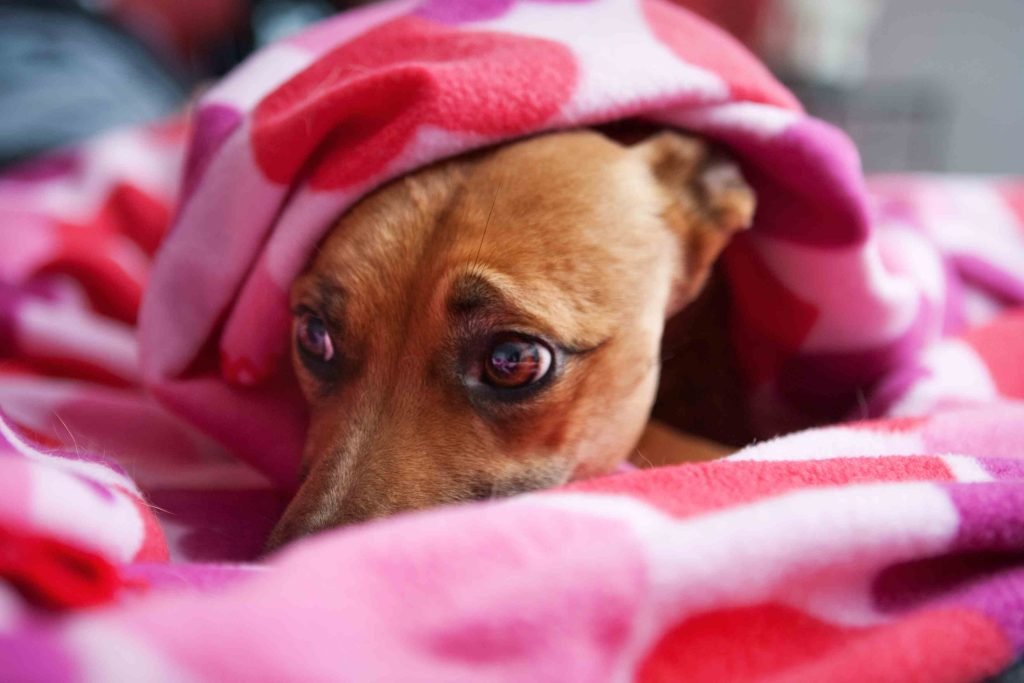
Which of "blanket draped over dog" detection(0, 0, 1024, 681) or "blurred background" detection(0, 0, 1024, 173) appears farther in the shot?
"blurred background" detection(0, 0, 1024, 173)

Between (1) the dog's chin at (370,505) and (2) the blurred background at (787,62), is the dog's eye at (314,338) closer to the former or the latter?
(1) the dog's chin at (370,505)

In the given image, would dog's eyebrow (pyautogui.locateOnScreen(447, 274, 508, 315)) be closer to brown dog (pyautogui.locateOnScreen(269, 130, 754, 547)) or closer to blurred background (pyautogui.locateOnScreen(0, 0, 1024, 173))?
brown dog (pyautogui.locateOnScreen(269, 130, 754, 547))

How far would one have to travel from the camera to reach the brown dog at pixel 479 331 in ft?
3.16

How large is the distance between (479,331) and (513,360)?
0.05 m

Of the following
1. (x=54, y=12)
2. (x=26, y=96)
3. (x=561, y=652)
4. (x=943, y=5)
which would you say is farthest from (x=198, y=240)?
(x=943, y=5)

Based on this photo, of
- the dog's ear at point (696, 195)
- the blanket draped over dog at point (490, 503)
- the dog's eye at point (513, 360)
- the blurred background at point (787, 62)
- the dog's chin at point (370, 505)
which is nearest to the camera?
the blanket draped over dog at point (490, 503)

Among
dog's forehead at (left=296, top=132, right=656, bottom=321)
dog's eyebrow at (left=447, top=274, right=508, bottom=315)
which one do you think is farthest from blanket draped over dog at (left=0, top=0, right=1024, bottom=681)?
dog's eyebrow at (left=447, top=274, right=508, bottom=315)

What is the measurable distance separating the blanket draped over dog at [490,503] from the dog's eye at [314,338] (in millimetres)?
77

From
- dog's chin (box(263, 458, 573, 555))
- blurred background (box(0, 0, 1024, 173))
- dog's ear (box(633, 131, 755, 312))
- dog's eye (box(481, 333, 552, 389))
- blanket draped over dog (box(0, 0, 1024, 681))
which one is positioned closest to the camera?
blanket draped over dog (box(0, 0, 1024, 681))

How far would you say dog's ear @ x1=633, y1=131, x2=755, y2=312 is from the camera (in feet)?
3.96

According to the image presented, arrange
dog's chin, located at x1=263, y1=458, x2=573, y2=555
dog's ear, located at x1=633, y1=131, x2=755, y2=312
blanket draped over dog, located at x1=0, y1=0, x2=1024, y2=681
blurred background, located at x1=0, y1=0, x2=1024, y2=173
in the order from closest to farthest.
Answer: blanket draped over dog, located at x1=0, y1=0, x2=1024, y2=681
dog's chin, located at x1=263, y1=458, x2=573, y2=555
dog's ear, located at x1=633, y1=131, x2=755, y2=312
blurred background, located at x1=0, y1=0, x2=1024, y2=173

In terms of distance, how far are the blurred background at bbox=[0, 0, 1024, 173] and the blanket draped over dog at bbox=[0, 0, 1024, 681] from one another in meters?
0.35

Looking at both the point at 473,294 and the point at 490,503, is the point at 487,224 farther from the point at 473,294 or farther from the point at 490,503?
the point at 490,503

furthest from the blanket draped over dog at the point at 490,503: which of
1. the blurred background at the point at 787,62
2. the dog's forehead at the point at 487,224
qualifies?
the blurred background at the point at 787,62
